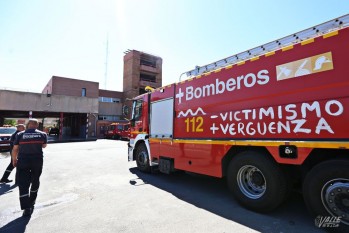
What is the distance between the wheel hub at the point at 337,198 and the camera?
11.1 feet

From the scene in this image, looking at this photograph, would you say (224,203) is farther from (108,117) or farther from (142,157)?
(108,117)

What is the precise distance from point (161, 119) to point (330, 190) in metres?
4.97

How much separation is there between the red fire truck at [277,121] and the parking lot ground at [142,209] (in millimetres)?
490

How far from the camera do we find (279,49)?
174 inches

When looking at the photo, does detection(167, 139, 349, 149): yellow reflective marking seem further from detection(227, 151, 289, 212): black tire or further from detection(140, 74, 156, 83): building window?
detection(140, 74, 156, 83): building window

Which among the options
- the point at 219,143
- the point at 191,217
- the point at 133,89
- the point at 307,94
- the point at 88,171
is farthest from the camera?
the point at 133,89

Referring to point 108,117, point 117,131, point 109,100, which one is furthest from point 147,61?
point 117,131

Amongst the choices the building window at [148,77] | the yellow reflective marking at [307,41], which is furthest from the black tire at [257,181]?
the building window at [148,77]

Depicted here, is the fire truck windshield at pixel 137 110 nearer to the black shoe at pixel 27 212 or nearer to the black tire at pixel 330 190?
the black shoe at pixel 27 212

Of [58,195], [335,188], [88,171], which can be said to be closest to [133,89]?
[88,171]

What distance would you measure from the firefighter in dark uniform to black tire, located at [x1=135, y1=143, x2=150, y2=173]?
391 centimetres

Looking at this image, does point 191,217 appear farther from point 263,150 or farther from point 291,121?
point 291,121

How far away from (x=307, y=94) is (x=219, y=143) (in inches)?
83.8

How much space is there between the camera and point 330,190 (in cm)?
349
